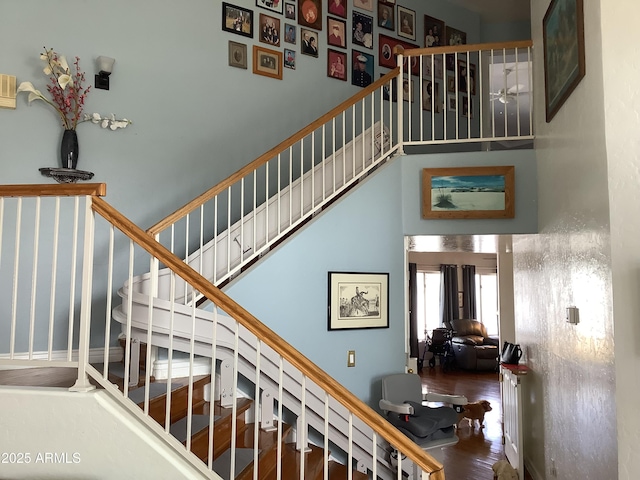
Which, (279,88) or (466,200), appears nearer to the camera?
(466,200)

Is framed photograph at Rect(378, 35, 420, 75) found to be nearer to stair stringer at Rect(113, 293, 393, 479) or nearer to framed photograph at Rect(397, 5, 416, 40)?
framed photograph at Rect(397, 5, 416, 40)

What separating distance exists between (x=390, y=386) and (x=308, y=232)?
4.56 feet

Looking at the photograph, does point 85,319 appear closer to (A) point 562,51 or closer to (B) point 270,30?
(A) point 562,51

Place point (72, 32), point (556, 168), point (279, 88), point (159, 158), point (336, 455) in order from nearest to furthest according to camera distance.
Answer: point (556, 168) < point (336, 455) < point (72, 32) < point (159, 158) < point (279, 88)

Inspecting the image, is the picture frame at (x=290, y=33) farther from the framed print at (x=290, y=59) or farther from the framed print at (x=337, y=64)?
the framed print at (x=337, y=64)

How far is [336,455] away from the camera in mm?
3863

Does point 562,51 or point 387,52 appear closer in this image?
point 562,51

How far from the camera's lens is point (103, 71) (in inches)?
168

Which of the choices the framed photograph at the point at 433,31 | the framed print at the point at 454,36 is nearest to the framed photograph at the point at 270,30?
the framed photograph at the point at 433,31

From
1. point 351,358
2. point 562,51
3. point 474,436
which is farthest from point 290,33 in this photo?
point 474,436

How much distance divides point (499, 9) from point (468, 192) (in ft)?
11.4

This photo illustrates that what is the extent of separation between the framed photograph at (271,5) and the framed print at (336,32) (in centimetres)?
59

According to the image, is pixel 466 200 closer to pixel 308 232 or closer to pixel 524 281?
pixel 524 281

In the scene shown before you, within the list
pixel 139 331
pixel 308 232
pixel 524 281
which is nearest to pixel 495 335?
pixel 524 281
